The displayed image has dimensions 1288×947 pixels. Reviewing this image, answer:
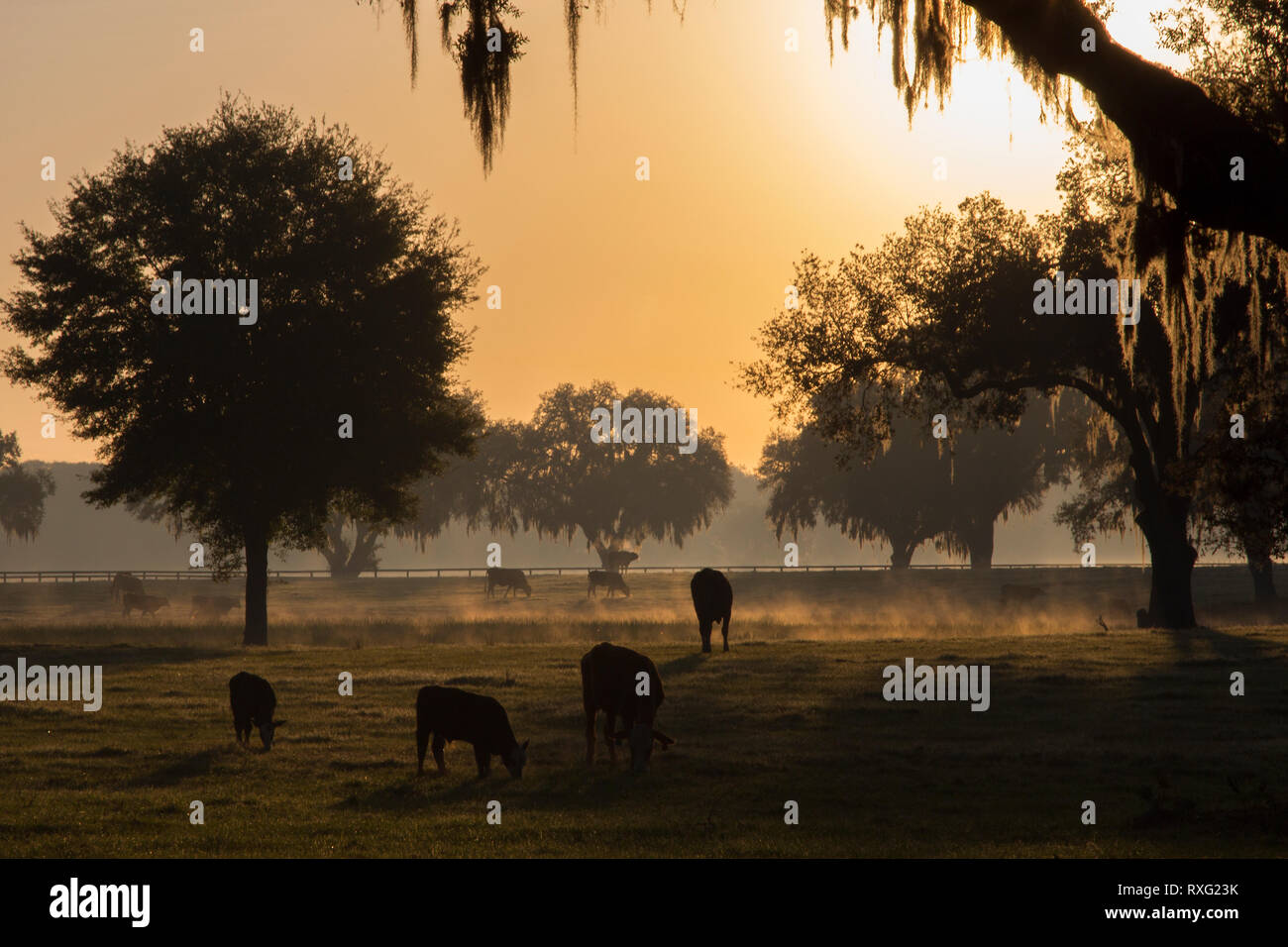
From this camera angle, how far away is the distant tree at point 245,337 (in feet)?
107

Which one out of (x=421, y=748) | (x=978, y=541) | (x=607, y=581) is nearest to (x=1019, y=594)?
(x=978, y=541)

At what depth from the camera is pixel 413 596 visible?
7344 cm

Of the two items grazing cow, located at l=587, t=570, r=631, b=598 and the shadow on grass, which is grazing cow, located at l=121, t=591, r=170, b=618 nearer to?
grazing cow, located at l=587, t=570, r=631, b=598

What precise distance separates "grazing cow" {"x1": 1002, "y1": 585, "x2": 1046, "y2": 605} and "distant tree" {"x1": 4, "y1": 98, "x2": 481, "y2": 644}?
3002 centimetres

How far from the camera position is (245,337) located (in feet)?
109

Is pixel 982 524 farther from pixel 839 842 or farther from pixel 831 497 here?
pixel 839 842

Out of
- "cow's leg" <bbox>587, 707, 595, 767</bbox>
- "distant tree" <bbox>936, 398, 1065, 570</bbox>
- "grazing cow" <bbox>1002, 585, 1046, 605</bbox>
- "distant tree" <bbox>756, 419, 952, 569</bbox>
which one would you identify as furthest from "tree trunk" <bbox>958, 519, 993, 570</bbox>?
"cow's leg" <bbox>587, 707, 595, 767</bbox>

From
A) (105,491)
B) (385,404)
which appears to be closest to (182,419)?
(105,491)

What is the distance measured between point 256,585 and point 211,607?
29306mm

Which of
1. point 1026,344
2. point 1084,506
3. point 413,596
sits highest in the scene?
point 1026,344

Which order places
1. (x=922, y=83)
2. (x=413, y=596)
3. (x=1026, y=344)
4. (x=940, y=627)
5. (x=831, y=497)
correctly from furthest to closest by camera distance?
1. (x=831, y=497)
2. (x=413, y=596)
3. (x=940, y=627)
4. (x=1026, y=344)
5. (x=922, y=83)

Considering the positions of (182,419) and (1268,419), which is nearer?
(1268,419)

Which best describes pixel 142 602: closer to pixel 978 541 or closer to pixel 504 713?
pixel 978 541
